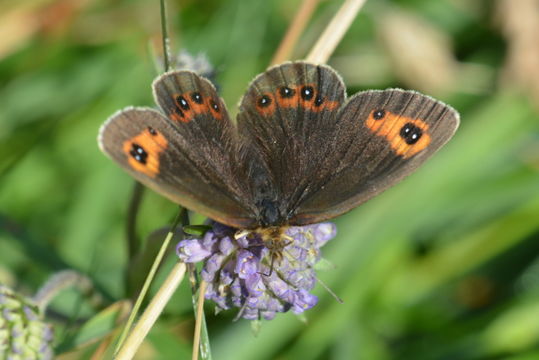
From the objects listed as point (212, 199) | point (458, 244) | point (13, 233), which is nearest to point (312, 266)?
point (212, 199)

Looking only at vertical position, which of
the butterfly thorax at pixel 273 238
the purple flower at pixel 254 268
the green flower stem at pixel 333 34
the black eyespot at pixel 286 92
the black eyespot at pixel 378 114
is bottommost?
the purple flower at pixel 254 268

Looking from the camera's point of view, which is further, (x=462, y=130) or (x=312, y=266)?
(x=462, y=130)

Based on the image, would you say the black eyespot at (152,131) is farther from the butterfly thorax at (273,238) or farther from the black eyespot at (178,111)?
the butterfly thorax at (273,238)

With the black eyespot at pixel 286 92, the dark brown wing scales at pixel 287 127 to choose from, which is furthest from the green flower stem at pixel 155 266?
the black eyespot at pixel 286 92

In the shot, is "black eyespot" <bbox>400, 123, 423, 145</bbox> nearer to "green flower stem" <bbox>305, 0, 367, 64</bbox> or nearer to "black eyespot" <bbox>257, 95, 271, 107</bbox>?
"black eyespot" <bbox>257, 95, 271, 107</bbox>

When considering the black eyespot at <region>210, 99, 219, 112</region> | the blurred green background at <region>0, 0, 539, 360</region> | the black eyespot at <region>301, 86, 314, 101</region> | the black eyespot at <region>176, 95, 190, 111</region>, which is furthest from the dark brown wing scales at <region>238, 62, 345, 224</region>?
the blurred green background at <region>0, 0, 539, 360</region>

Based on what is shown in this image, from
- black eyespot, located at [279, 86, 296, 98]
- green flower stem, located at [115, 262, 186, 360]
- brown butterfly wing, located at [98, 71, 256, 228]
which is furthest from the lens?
black eyespot, located at [279, 86, 296, 98]

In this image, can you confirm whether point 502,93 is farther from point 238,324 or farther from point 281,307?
point 281,307

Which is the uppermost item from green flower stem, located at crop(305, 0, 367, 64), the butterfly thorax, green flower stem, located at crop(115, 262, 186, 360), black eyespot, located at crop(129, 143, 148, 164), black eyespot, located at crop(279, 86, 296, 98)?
green flower stem, located at crop(305, 0, 367, 64)
